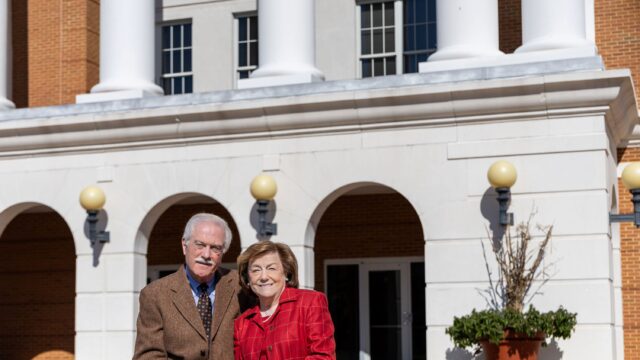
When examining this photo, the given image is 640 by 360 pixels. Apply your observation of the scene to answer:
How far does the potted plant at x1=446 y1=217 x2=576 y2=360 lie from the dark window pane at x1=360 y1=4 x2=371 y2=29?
23.8 ft

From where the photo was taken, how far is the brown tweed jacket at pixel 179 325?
5.75m

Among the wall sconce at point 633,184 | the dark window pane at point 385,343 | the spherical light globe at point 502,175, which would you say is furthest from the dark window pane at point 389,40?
the wall sconce at point 633,184

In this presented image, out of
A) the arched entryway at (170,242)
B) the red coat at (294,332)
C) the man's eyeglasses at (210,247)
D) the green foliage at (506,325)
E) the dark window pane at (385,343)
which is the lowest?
the dark window pane at (385,343)

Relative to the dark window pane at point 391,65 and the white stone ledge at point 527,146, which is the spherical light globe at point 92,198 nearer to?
the white stone ledge at point 527,146

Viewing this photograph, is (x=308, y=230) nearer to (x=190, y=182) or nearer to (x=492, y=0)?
(x=190, y=182)

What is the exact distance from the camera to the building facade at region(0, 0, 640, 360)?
1493 cm

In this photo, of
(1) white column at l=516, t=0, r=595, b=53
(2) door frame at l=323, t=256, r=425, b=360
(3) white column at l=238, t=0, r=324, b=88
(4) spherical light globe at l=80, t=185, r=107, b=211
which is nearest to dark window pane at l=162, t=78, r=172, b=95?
(2) door frame at l=323, t=256, r=425, b=360

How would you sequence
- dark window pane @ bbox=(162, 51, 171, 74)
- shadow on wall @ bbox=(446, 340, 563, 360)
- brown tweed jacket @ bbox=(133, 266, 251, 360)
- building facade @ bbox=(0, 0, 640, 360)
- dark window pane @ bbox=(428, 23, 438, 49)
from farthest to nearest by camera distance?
dark window pane @ bbox=(162, 51, 171, 74), dark window pane @ bbox=(428, 23, 438, 49), building facade @ bbox=(0, 0, 640, 360), shadow on wall @ bbox=(446, 340, 563, 360), brown tweed jacket @ bbox=(133, 266, 251, 360)

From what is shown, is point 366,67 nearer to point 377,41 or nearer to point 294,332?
point 377,41

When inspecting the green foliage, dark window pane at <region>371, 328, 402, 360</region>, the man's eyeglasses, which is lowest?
dark window pane at <region>371, 328, 402, 360</region>

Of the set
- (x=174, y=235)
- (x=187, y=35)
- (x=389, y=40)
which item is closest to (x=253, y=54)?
(x=187, y=35)

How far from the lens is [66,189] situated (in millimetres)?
17953

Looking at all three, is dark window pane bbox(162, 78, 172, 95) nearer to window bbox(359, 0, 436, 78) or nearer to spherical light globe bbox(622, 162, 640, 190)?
window bbox(359, 0, 436, 78)

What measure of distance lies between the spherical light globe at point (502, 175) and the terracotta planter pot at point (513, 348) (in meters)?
1.97
